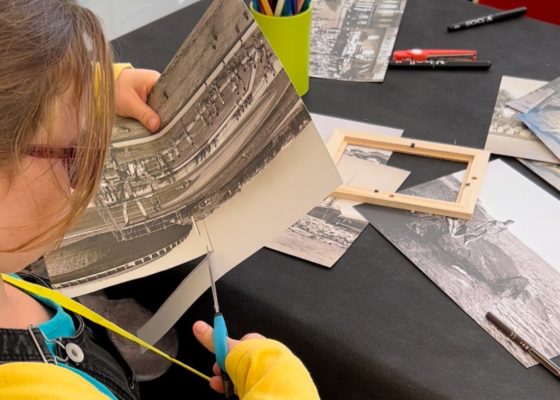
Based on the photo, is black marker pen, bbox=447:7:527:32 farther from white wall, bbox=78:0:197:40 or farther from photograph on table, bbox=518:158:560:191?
white wall, bbox=78:0:197:40

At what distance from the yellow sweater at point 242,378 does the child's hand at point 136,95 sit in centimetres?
27

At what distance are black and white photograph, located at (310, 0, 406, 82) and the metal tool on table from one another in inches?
0.9

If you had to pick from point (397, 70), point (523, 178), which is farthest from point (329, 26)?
point (523, 178)

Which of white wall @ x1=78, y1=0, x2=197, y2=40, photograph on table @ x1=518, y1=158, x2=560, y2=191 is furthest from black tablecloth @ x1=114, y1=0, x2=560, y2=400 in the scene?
white wall @ x1=78, y1=0, x2=197, y2=40

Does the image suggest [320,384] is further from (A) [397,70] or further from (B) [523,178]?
(A) [397,70]

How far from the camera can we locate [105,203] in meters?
0.66

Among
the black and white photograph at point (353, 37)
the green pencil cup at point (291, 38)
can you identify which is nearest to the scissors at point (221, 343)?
the green pencil cup at point (291, 38)

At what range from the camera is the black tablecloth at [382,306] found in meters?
0.55

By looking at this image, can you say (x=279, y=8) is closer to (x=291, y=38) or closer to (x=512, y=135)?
(x=291, y=38)

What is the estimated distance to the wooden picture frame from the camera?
26.6 inches

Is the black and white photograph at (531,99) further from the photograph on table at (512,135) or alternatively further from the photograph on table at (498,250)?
the photograph on table at (498,250)

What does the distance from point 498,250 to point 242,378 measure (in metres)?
0.29

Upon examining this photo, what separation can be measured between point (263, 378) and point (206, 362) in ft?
0.67

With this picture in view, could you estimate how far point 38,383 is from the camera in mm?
448
